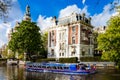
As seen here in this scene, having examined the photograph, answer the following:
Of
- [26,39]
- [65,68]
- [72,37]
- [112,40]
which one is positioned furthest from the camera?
[72,37]

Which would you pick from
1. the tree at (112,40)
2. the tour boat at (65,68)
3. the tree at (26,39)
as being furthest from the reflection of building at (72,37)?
the tree at (112,40)

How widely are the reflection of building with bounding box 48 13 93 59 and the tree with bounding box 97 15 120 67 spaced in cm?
2650

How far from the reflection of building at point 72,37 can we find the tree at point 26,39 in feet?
21.6

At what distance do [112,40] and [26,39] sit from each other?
38.1m

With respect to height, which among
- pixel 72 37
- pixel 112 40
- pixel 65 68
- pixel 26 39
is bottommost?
pixel 65 68

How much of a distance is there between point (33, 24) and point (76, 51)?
18.1 metres

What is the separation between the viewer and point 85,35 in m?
80.8

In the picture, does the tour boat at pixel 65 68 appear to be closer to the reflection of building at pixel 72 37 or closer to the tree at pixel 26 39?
the tree at pixel 26 39

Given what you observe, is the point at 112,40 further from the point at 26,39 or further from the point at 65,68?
the point at 26,39

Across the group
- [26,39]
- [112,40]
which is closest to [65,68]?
[112,40]

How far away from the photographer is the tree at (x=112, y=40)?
48044 millimetres

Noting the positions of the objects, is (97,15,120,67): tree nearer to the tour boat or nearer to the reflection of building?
the tour boat

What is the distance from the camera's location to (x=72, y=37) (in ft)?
268

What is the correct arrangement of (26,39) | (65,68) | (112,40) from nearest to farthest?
(112,40)
(65,68)
(26,39)
